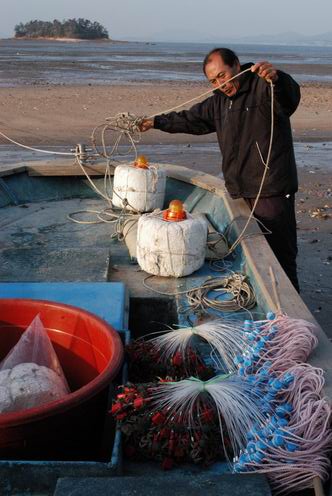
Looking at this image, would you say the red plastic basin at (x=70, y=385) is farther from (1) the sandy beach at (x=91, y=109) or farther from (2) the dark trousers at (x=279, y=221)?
(1) the sandy beach at (x=91, y=109)

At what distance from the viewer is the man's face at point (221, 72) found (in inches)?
173

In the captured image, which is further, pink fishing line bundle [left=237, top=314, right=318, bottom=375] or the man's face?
the man's face

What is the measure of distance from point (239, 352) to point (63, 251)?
7.68 ft

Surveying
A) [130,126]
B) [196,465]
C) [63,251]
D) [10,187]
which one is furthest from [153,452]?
[10,187]

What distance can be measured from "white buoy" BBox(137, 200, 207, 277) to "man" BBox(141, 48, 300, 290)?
906mm

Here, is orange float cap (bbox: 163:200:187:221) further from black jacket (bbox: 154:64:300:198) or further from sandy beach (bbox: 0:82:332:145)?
sandy beach (bbox: 0:82:332:145)

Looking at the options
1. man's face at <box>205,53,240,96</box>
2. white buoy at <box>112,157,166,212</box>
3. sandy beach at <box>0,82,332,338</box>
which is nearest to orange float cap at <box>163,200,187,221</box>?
man's face at <box>205,53,240,96</box>

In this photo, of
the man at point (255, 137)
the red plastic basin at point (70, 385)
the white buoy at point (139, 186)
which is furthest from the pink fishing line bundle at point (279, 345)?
the white buoy at point (139, 186)

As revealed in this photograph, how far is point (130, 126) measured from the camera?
17.4 ft

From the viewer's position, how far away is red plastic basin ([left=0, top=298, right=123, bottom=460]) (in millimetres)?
2055

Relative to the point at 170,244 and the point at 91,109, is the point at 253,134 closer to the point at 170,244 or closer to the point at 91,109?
the point at 170,244

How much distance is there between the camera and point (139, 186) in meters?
5.37

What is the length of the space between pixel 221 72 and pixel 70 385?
2.57m

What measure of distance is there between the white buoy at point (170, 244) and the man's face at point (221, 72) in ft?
3.54
